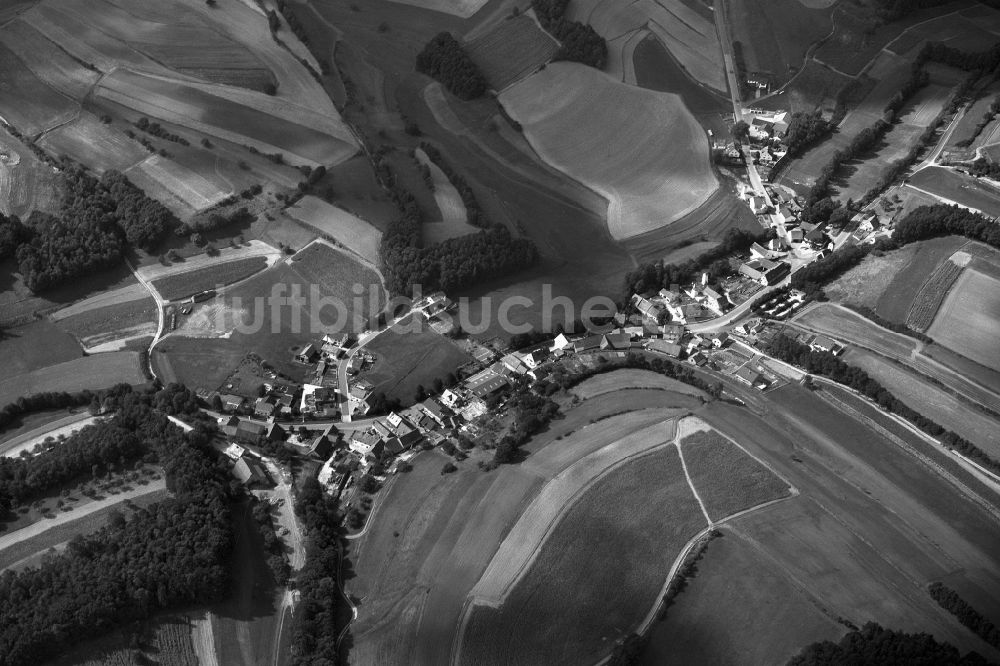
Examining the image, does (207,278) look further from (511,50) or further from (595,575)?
(511,50)

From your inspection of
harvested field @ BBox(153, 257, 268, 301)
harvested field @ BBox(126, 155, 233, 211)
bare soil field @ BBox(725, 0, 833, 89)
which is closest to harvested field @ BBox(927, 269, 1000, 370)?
bare soil field @ BBox(725, 0, 833, 89)

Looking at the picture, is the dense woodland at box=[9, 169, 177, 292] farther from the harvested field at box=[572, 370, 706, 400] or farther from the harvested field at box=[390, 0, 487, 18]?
the harvested field at box=[390, 0, 487, 18]

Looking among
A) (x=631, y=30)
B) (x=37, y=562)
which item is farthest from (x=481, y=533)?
(x=631, y=30)

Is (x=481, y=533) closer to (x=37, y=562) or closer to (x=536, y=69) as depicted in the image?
(x=37, y=562)

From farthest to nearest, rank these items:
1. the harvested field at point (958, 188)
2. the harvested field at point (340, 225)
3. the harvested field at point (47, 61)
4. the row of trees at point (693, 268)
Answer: the harvested field at point (47, 61), the harvested field at point (958, 188), the harvested field at point (340, 225), the row of trees at point (693, 268)

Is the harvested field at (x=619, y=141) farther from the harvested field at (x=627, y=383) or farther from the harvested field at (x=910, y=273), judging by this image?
the harvested field at (x=910, y=273)

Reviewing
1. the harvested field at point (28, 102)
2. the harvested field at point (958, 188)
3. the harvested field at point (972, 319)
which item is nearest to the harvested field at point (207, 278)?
the harvested field at point (28, 102)
